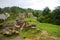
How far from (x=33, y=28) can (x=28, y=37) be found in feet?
5.25

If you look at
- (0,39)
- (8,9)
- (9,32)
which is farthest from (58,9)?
(8,9)

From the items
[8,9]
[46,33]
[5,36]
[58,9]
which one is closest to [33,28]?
[46,33]

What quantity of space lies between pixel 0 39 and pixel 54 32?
4.48 metres

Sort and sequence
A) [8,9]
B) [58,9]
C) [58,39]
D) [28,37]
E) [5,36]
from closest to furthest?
[58,39]
[28,37]
[5,36]
[58,9]
[8,9]

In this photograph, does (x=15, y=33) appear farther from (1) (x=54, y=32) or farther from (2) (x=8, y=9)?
(2) (x=8, y=9)

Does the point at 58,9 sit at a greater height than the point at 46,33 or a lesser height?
greater

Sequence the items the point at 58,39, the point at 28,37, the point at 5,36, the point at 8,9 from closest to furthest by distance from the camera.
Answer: the point at 58,39 < the point at 28,37 < the point at 5,36 < the point at 8,9

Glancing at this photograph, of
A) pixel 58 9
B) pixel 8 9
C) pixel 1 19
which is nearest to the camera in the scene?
pixel 58 9

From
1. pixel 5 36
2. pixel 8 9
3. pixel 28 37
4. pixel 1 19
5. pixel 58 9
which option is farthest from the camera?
pixel 8 9

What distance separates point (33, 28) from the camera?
13016 millimetres

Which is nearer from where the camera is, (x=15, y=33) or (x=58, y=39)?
(x=58, y=39)

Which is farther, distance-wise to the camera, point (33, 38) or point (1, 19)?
point (1, 19)

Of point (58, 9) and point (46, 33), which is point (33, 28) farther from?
point (58, 9)

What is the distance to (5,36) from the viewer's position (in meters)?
12.8
